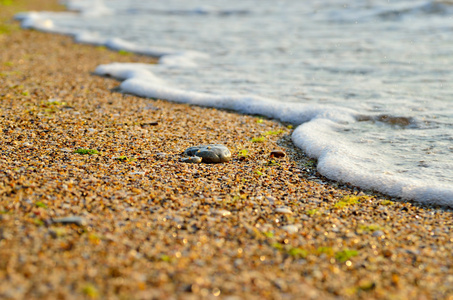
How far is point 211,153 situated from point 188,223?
1.56m

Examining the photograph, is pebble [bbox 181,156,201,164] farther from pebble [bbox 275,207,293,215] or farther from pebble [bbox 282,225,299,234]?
pebble [bbox 282,225,299,234]

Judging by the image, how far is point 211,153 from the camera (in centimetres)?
498

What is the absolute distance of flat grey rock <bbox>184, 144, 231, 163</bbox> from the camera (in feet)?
16.2

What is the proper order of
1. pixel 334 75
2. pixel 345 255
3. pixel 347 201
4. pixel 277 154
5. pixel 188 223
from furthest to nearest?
pixel 334 75 → pixel 277 154 → pixel 347 201 → pixel 188 223 → pixel 345 255

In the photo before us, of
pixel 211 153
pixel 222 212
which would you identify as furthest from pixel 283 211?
pixel 211 153

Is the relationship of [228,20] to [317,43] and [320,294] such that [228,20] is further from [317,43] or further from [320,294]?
[320,294]

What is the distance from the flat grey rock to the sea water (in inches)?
40.8

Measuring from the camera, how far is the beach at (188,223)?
108 inches

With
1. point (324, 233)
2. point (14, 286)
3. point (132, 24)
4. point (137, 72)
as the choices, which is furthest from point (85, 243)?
point (132, 24)

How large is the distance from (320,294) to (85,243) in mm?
1545

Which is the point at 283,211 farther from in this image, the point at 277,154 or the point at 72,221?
the point at 72,221

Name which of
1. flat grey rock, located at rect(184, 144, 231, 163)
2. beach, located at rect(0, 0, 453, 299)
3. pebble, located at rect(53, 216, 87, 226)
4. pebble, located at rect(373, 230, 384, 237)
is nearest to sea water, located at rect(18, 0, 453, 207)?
beach, located at rect(0, 0, 453, 299)

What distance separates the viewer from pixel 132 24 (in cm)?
1859

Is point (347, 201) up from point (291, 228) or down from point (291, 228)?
up
